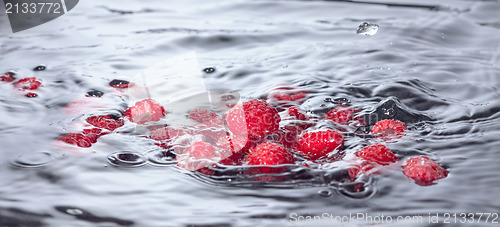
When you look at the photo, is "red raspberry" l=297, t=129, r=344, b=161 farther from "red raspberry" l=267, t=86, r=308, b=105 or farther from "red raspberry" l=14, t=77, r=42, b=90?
"red raspberry" l=14, t=77, r=42, b=90

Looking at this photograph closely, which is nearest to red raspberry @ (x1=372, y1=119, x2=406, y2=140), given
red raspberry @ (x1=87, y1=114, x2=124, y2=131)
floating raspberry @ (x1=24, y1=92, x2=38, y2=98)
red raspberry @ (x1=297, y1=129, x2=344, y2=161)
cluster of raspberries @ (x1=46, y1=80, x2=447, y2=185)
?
cluster of raspberries @ (x1=46, y1=80, x2=447, y2=185)

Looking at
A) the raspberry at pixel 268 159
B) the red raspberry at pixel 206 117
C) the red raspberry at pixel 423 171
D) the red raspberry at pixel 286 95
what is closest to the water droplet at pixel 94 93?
the red raspberry at pixel 206 117

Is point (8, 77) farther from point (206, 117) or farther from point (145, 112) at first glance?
point (206, 117)

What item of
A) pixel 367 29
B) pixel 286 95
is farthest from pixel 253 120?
pixel 367 29

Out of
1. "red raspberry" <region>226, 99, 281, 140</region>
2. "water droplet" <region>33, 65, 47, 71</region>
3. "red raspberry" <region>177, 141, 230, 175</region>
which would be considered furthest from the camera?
"water droplet" <region>33, 65, 47, 71</region>

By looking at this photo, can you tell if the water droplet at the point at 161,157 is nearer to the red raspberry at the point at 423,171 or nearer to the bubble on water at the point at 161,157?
the bubble on water at the point at 161,157
